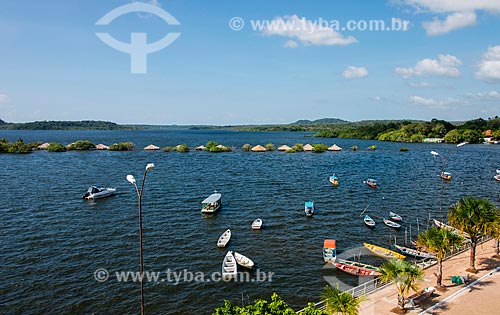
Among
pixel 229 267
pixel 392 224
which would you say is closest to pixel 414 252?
pixel 392 224

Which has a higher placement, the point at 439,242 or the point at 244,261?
the point at 439,242

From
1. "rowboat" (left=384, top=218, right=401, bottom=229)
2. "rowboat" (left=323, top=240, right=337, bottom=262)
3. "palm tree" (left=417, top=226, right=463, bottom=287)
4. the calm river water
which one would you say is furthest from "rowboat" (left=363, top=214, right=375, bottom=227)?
"palm tree" (left=417, top=226, right=463, bottom=287)

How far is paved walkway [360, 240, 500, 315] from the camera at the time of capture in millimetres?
25156

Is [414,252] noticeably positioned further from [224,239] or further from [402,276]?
[224,239]

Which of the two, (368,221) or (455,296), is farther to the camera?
(368,221)

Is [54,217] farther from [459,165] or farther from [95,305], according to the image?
[459,165]

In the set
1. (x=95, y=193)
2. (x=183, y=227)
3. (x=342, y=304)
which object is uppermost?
(x=342, y=304)

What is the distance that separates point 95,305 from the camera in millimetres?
31141

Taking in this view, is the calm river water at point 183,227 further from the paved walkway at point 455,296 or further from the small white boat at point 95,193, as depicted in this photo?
the paved walkway at point 455,296

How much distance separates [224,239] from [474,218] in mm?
28477

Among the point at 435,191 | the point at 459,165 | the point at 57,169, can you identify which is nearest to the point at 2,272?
the point at 57,169

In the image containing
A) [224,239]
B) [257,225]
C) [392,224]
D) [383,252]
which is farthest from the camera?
[392,224]

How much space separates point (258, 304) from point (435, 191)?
70361mm

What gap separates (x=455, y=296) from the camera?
27188 millimetres
